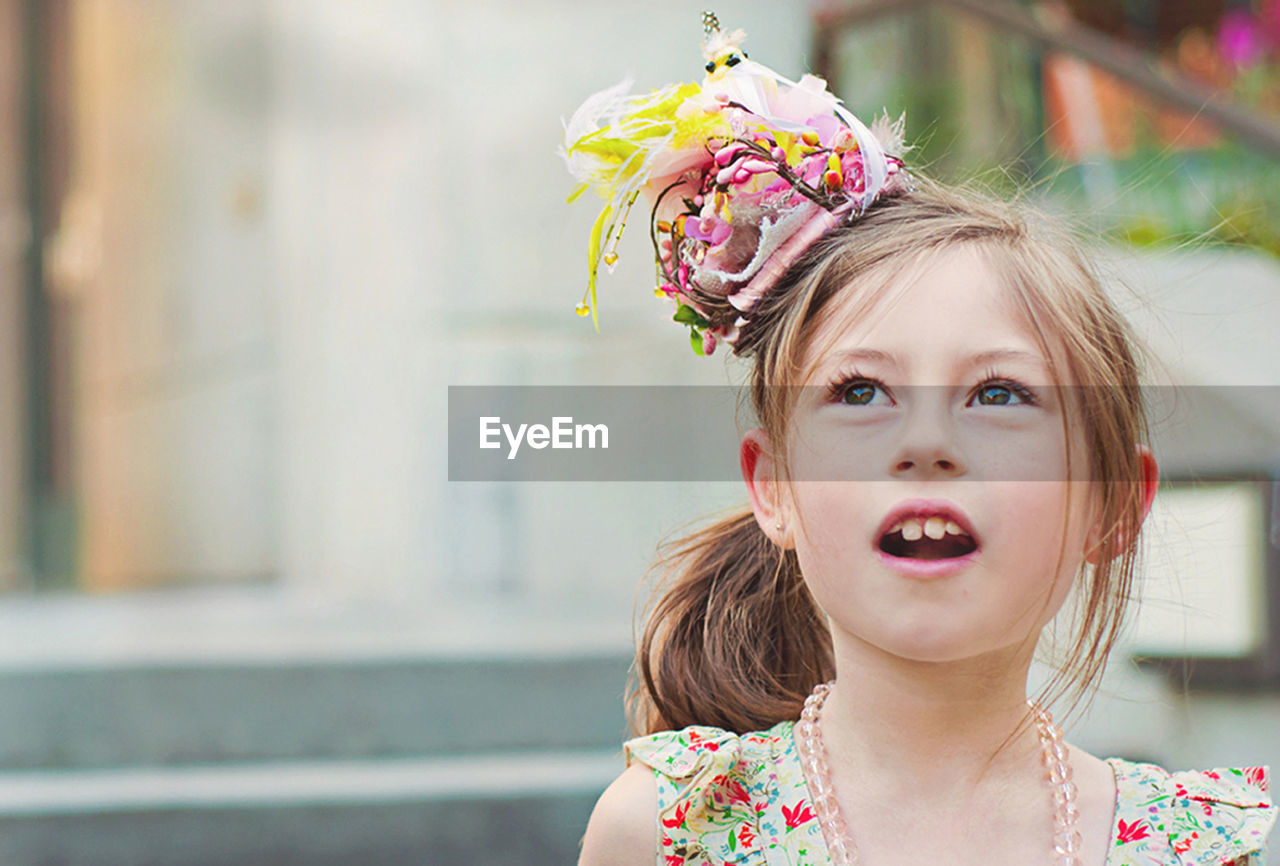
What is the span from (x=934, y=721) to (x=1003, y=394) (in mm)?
329

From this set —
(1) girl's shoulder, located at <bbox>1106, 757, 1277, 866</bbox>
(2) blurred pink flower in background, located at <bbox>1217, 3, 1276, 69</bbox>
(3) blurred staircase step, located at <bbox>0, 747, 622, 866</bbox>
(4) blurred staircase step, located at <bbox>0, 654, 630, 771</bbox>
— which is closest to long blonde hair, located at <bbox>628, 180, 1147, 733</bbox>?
(1) girl's shoulder, located at <bbox>1106, 757, 1277, 866</bbox>

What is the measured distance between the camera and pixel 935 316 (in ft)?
4.30

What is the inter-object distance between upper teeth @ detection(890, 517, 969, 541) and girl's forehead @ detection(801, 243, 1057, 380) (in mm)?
150

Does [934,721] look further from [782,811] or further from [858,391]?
[858,391]

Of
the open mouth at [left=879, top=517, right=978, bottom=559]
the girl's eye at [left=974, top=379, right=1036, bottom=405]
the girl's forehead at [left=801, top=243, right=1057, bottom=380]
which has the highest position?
the girl's forehead at [left=801, top=243, right=1057, bottom=380]

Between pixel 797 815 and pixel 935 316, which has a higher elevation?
pixel 935 316

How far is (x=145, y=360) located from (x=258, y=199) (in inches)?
35.3

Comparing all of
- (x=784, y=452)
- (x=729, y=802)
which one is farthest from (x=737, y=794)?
(x=784, y=452)

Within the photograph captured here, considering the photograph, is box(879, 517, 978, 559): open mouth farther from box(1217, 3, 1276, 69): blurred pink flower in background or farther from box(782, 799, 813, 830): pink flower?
box(1217, 3, 1276, 69): blurred pink flower in background

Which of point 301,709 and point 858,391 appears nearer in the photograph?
point 858,391

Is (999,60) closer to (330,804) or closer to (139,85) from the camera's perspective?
(139,85)

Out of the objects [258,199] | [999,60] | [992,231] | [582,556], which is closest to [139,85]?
[258,199]

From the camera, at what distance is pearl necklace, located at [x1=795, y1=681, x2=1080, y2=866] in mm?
1352

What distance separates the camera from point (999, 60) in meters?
5.24
